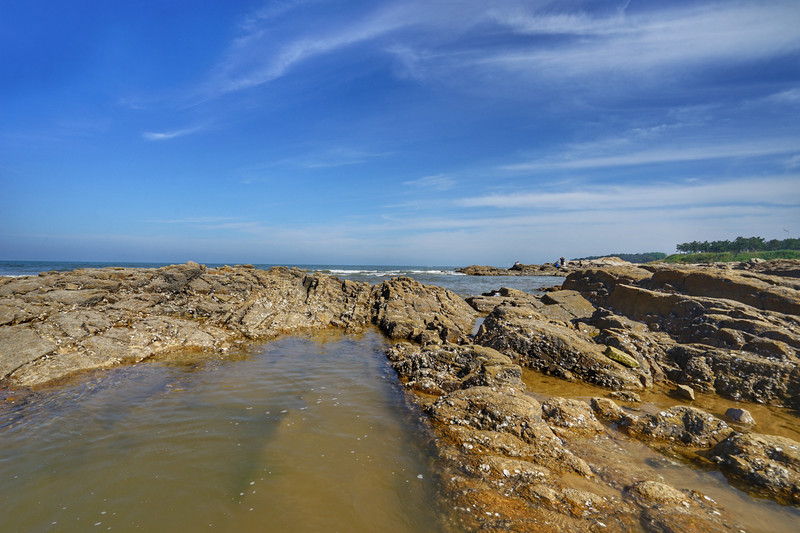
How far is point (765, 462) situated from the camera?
584cm

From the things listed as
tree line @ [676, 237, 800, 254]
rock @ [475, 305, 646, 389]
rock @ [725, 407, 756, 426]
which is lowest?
rock @ [725, 407, 756, 426]

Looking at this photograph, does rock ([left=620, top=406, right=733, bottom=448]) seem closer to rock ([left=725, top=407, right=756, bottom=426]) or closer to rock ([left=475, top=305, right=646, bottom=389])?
rock ([left=725, top=407, right=756, bottom=426])

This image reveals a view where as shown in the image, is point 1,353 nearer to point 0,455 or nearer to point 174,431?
point 0,455

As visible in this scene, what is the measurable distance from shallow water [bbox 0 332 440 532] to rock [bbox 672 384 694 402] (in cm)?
836

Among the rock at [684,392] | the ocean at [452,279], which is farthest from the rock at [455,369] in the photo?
the ocean at [452,279]

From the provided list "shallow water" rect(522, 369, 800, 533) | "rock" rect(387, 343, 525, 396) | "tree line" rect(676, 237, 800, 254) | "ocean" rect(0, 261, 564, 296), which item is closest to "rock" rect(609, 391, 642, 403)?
"shallow water" rect(522, 369, 800, 533)

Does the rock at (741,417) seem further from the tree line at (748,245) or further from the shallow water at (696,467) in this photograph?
the tree line at (748,245)

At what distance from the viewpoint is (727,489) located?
5566 mm

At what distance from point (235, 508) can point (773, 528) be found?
301 inches

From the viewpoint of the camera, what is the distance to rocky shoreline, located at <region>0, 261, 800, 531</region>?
17.5 ft

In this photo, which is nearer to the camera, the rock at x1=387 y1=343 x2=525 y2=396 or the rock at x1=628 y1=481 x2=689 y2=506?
the rock at x1=628 y1=481 x2=689 y2=506

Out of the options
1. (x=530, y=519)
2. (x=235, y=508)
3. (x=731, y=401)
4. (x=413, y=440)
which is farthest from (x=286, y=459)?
(x=731, y=401)

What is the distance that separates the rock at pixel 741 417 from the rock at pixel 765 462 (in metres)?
2.07

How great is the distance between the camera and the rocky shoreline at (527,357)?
17.5 ft
